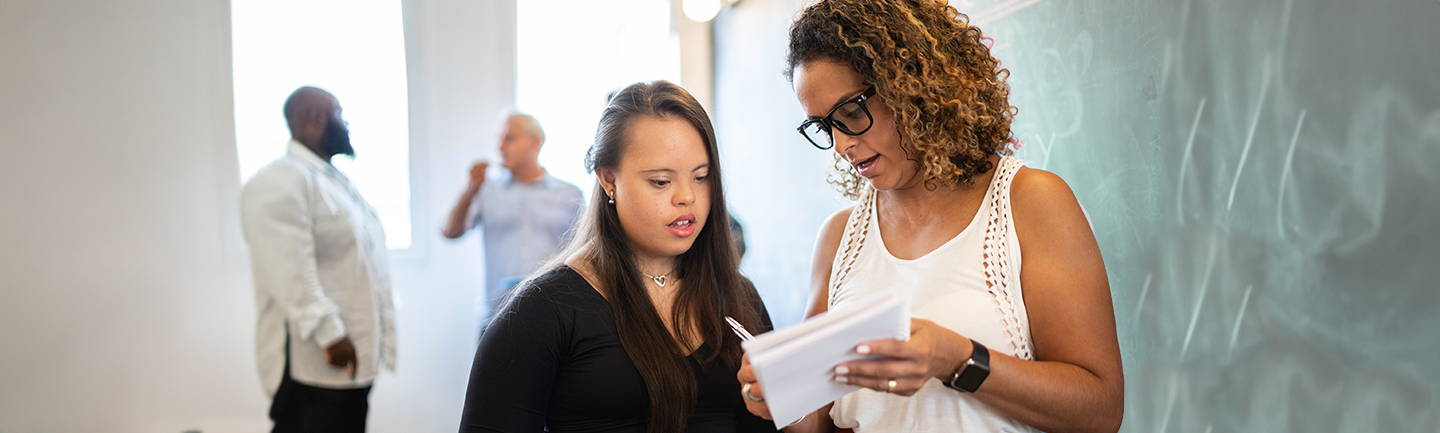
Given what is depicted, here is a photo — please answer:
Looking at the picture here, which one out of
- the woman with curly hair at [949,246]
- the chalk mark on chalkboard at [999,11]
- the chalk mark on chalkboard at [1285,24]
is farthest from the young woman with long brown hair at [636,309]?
the chalk mark on chalkboard at [999,11]

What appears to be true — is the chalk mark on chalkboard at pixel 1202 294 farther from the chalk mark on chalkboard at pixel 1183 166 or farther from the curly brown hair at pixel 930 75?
the curly brown hair at pixel 930 75

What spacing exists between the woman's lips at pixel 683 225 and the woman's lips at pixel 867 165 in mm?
285

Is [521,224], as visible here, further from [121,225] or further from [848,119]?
[848,119]

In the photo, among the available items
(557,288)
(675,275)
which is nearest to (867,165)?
(675,275)

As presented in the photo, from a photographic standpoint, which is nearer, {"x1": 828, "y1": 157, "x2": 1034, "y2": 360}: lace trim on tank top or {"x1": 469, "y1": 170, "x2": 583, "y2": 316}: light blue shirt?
{"x1": 828, "y1": 157, "x2": 1034, "y2": 360}: lace trim on tank top

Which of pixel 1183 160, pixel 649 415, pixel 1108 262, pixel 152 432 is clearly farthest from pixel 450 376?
pixel 1183 160

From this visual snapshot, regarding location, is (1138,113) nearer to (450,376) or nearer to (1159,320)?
(1159,320)

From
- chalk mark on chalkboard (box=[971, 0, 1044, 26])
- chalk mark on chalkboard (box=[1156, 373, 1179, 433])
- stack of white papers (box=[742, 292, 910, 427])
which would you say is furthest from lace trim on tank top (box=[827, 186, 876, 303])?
chalk mark on chalkboard (box=[971, 0, 1044, 26])

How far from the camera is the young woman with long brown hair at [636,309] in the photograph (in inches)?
43.6

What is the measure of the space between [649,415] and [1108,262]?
3.49 ft

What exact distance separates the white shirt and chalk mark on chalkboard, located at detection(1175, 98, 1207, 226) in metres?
2.56

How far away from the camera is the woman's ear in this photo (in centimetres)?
128

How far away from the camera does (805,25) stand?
45.1 inches

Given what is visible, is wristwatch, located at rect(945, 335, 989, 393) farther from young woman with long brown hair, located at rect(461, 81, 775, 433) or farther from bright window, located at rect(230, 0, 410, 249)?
bright window, located at rect(230, 0, 410, 249)
